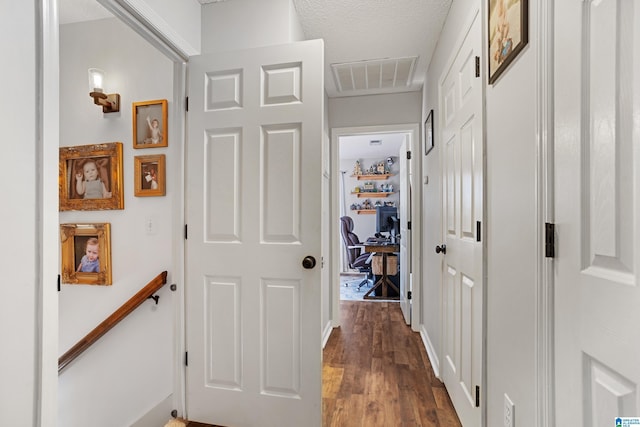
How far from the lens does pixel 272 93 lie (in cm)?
158

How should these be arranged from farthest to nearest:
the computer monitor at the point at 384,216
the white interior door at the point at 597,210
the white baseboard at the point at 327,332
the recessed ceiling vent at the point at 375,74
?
the computer monitor at the point at 384,216, the white baseboard at the point at 327,332, the recessed ceiling vent at the point at 375,74, the white interior door at the point at 597,210

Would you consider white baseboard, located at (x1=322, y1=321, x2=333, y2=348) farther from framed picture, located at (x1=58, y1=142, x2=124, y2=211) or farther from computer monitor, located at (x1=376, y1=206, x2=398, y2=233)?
computer monitor, located at (x1=376, y1=206, x2=398, y2=233)

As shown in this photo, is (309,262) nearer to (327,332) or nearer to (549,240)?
(549,240)

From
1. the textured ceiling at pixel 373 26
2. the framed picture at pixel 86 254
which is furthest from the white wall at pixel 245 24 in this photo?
the framed picture at pixel 86 254

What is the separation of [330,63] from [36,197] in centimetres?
233

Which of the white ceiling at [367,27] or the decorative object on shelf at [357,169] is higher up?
the white ceiling at [367,27]

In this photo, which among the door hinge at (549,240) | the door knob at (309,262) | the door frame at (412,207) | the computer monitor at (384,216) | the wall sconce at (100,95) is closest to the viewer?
the door hinge at (549,240)

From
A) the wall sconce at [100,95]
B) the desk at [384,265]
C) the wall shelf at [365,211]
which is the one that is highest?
the wall sconce at [100,95]

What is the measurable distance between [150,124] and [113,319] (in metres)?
1.35

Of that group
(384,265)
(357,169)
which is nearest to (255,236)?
(384,265)

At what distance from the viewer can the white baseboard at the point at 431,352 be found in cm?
214

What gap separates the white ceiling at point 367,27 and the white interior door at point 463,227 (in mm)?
456

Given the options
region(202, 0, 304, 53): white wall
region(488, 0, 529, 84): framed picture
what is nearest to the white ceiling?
region(202, 0, 304, 53): white wall

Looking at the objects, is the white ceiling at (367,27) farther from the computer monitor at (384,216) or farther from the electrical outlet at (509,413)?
the computer monitor at (384,216)
